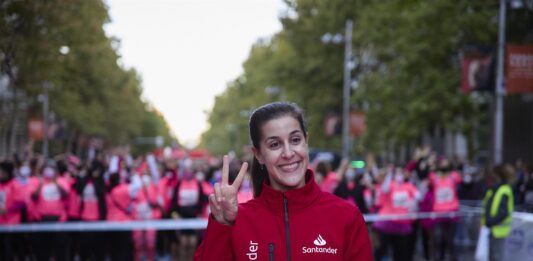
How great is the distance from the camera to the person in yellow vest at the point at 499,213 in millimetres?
10703

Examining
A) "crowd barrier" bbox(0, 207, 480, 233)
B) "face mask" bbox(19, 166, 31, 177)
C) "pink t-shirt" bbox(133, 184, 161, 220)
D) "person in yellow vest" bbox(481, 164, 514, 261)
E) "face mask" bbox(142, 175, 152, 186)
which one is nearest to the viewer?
"person in yellow vest" bbox(481, 164, 514, 261)

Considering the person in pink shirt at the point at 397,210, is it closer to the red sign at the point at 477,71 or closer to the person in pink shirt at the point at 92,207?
the person in pink shirt at the point at 92,207

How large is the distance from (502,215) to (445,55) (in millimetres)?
16662

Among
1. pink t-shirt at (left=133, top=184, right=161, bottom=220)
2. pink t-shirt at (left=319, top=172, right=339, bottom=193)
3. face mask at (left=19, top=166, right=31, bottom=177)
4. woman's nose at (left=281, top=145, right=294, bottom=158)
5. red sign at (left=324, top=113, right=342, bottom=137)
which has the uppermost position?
red sign at (left=324, top=113, right=342, bottom=137)

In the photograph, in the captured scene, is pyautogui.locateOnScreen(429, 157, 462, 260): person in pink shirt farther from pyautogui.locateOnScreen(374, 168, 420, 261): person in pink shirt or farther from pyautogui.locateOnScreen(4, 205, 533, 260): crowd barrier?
pyautogui.locateOnScreen(374, 168, 420, 261): person in pink shirt

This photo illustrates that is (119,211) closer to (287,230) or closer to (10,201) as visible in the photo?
(10,201)


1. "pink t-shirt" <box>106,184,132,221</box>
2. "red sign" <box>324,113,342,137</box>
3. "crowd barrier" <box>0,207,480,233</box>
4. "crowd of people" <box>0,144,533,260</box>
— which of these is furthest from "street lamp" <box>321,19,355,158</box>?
"crowd barrier" <box>0,207,480,233</box>

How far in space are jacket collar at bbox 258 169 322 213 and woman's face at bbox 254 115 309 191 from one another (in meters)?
0.03

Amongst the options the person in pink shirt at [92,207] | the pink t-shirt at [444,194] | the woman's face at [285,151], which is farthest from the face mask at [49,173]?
the woman's face at [285,151]

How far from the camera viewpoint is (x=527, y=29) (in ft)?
78.1

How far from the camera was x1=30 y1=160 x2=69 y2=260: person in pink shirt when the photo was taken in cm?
1266

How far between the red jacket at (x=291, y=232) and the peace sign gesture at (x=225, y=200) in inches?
1.9

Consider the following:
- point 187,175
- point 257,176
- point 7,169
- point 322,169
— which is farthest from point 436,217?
point 257,176

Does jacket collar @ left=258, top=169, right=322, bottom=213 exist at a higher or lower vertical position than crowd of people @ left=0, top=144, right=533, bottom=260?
higher
